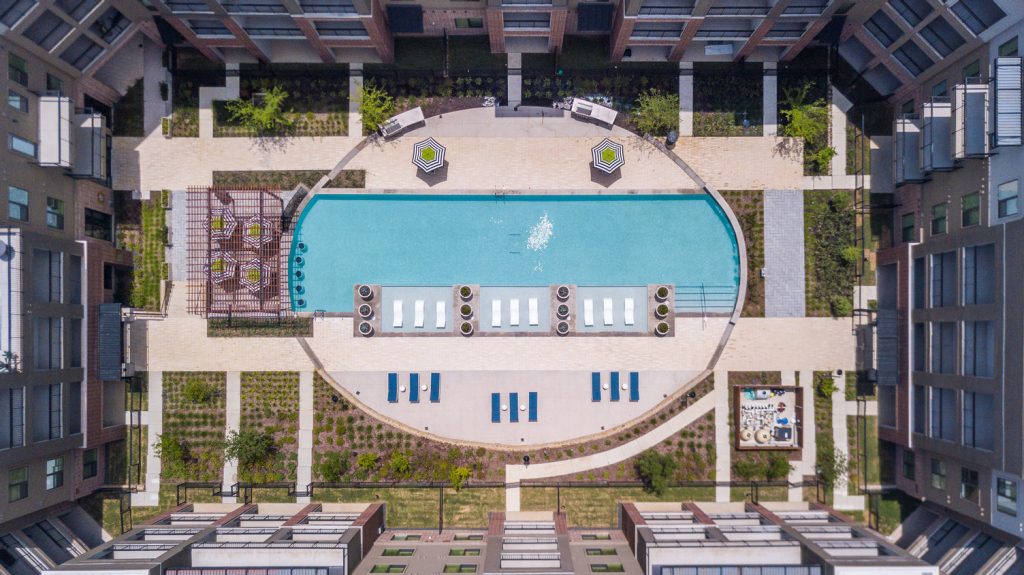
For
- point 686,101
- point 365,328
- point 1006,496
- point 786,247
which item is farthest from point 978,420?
point 365,328

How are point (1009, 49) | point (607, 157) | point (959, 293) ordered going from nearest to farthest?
1. point (1009, 49)
2. point (959, 293)
3. point (607, 157)

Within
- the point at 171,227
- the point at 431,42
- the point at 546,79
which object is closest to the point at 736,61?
the point at 546,79

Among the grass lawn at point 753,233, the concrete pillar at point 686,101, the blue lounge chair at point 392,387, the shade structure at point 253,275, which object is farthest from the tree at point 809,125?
the shade structure at point 253,275

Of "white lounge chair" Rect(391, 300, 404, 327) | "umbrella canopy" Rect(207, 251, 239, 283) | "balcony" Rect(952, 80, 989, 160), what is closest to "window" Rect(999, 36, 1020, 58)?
"balcony" Rect(952, 80, 989, 160)

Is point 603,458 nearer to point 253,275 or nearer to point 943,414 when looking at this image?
point 943,414

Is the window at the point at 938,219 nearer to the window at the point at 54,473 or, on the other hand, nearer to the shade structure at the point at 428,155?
the shade structure at the point at 428,155

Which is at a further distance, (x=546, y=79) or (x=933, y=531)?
(x=546, y=79)

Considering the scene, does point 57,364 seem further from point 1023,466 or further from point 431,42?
point 1023,466
